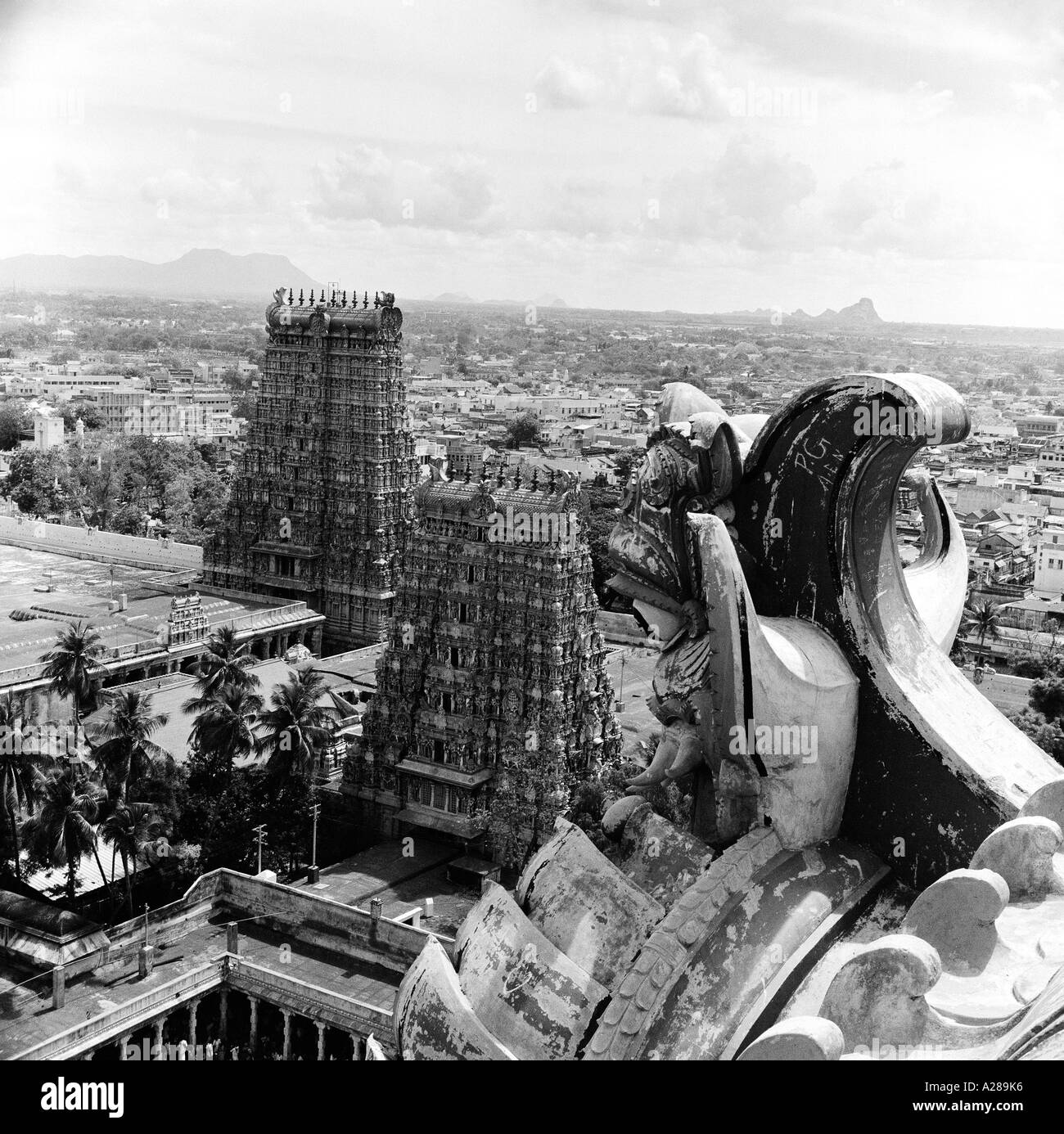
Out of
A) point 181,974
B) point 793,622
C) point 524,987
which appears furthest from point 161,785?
point 524,987

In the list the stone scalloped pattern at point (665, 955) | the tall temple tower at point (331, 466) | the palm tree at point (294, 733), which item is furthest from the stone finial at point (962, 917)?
the tall temple tower at point (331, 466)

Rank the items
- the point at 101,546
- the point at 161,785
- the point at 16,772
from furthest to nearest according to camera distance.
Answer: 1. the point at 101,546
2. the point at 161,785
3. the point at 16,772

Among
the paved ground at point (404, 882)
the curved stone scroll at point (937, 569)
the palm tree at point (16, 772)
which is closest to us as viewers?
the curved stone scroll at point (937, 569)

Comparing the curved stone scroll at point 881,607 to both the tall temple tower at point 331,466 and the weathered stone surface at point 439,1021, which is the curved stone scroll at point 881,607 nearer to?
the weathered stone surface at point 439,1021

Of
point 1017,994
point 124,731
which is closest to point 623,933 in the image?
point 1017,994

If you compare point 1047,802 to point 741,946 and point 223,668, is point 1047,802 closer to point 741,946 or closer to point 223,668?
point 741,946

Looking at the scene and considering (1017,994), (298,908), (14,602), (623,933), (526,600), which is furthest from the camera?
(14,602)
